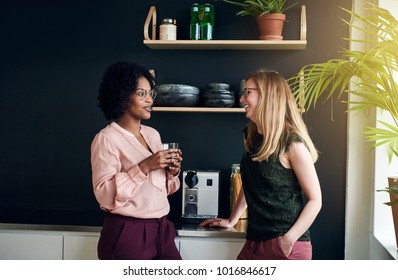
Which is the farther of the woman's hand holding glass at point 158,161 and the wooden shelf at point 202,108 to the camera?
the wooden shelf at point 202,108

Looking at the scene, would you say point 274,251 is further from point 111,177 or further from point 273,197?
point 111,177

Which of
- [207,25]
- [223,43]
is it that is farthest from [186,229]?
[207,25]

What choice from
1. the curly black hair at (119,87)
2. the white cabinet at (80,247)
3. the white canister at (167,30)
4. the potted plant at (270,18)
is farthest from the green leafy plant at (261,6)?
the white cabinet at (80,247)

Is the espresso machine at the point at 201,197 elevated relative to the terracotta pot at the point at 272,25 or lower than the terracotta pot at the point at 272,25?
lower

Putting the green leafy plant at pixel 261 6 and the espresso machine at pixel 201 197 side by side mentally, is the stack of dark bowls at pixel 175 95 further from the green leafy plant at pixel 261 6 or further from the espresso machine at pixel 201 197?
the green leafy plant at pixel 261 6

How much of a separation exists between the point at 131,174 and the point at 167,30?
48.6 inches

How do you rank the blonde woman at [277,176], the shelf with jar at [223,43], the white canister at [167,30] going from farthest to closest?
the white canister at [167,30] → the shelf with jar at [223,43] → the blonde woman at [277,176]

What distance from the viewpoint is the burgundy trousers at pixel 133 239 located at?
2.02 meters

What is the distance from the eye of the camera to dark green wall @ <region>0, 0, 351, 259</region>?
3.06m

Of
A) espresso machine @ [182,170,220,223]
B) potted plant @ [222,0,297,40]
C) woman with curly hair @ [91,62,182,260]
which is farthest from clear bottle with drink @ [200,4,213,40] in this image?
woman with curly hair @ [91,62,182,260]

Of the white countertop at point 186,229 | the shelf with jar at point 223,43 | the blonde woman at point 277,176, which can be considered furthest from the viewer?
the shelf with jar at point 223,43

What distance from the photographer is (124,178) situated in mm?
1959

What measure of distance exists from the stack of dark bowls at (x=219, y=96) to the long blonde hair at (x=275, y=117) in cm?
86

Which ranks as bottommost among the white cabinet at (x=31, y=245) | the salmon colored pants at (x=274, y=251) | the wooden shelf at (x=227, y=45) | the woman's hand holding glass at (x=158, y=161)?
the white cabinet at (x=31, y=245)
